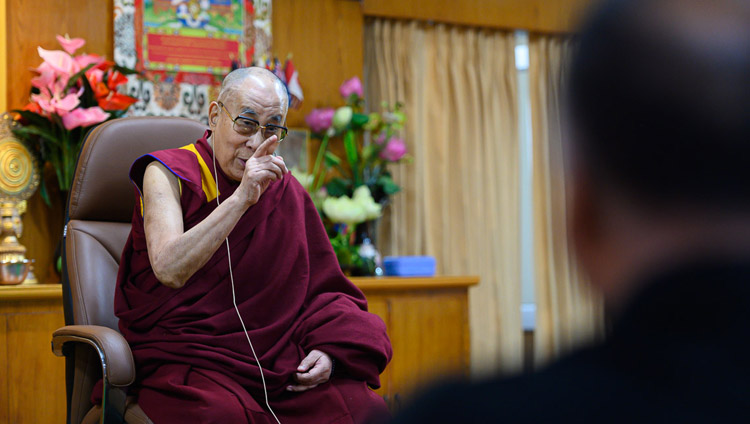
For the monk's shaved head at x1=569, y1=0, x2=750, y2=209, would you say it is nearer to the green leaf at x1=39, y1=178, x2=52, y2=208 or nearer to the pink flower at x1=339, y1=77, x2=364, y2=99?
the green leaf at x1=39, y1=178, x2=52, y2=208

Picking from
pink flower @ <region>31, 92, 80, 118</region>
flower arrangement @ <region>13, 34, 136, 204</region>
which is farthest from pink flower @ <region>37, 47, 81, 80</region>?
pink flower @ <region>31, 92, 80, 118</region>

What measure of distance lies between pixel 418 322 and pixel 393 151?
821 millimetres

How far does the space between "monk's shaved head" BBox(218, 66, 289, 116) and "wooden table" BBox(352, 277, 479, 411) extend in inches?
48.6

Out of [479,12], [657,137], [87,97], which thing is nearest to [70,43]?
[87,97]

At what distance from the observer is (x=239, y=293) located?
1689 mm

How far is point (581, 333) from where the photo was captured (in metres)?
0.43

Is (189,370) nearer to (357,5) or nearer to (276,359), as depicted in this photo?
(276,359)

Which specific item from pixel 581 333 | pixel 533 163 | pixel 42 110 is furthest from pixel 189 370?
pixel 533 163

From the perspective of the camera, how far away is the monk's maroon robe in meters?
1.55

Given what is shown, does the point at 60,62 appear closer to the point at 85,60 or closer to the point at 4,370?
the point at 85,60

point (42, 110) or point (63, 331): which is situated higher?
point (42, 110)

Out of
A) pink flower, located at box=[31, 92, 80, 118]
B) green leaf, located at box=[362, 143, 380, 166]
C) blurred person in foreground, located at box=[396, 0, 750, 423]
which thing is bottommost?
blurred person in foreground, located at box=[396, 0, 750, 423]

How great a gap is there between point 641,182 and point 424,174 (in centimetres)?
337

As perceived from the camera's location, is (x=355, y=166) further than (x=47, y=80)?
Yes
